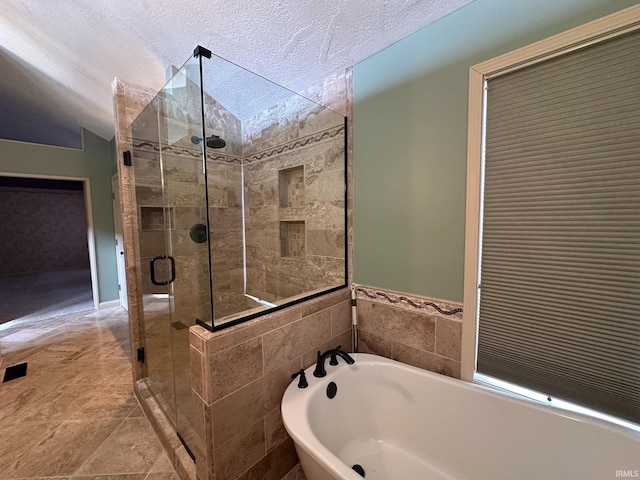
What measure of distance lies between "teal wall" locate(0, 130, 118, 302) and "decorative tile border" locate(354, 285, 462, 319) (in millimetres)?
4304

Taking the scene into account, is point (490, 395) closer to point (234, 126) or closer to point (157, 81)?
point (234, 126)

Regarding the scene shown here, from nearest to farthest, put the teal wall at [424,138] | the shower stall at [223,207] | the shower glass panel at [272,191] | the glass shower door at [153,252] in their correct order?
the teal wall at [424,138] < the shower stall at [223,207] < the glass shower door at [153,252] < the shower glass panel at [272,191]

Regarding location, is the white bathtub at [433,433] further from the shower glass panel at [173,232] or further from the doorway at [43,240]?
the doorway at [43,240]

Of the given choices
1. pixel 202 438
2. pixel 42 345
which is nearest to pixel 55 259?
pixel 42 345

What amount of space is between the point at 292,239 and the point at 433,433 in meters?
1.65

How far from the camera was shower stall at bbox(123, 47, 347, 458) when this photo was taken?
146 centimetres

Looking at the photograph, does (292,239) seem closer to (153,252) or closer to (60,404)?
(153,252)

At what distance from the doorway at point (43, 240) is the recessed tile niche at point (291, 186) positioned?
4.59 meters

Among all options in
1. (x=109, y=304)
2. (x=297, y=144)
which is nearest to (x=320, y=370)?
(x=297, y=144)

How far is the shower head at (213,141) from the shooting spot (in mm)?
1539

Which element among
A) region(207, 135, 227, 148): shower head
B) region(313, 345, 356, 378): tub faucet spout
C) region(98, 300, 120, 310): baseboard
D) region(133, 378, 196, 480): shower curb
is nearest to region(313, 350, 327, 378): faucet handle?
region(313, 345, 356, 378): tub faucet spout

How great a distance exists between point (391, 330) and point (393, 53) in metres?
1.69

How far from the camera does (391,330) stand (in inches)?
61.8

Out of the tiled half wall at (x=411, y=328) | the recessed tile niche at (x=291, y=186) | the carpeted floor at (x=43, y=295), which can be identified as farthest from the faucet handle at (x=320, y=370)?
the carpeted floor at (x=43, y=295)
